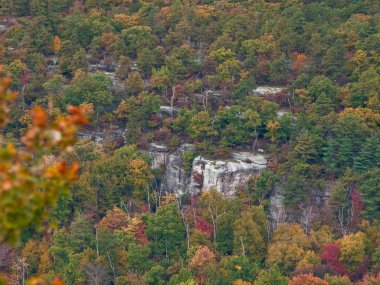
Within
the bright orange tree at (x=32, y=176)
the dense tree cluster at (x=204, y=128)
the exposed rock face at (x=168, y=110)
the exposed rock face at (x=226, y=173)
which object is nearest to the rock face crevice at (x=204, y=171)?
the exposed rock face at (x=226, y=173)

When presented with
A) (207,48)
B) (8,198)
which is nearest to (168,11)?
(207,48)

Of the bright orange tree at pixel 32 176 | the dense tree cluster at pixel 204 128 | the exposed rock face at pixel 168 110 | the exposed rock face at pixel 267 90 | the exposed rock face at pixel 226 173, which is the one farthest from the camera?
the exposed rock face at pixel 267 90

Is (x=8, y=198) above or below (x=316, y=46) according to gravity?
above

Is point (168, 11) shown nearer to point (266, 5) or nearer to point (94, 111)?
point (266, 5)

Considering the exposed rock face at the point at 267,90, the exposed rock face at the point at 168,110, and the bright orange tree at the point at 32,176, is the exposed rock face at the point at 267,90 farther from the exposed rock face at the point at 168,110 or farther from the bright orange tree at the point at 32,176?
the bright orange tree at the point at 32,176

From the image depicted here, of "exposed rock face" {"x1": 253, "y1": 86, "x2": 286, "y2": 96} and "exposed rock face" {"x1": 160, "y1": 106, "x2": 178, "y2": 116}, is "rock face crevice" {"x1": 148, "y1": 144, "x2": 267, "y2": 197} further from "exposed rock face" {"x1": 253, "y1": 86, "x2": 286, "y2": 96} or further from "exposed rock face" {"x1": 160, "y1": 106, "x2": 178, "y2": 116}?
"exposed rock face" {"x1": 253, "y1": 86, "x2": 286, "y2": 96}
